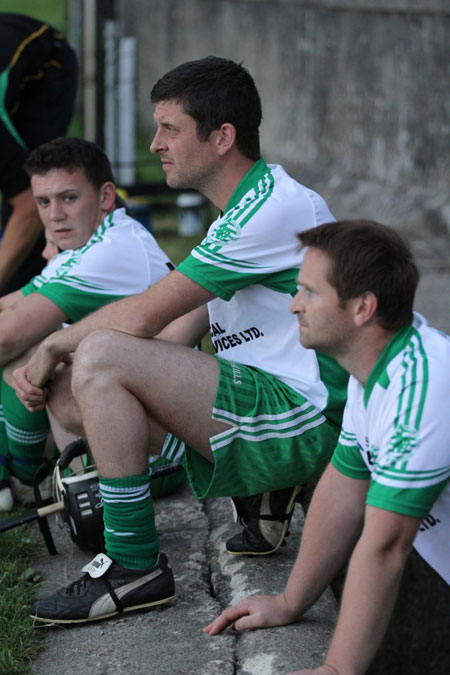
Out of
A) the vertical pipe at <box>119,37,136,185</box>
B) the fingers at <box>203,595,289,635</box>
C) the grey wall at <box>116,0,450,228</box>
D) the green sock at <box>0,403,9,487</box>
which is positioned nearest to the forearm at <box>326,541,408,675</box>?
the fingers at <box>203,595,289,635</box>

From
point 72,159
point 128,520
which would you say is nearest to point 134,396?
point 128,520

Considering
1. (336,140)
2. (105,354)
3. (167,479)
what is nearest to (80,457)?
(167,479)

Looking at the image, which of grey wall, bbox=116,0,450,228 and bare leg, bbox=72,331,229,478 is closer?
bare leg, bbox=72,331,229,478

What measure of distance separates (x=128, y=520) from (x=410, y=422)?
1.12 metres

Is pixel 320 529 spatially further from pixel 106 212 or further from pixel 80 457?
pixel 106 212

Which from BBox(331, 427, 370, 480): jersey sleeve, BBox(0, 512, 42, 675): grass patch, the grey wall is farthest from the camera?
the grey wall

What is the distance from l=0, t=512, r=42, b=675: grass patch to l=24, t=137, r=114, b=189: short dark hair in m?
1.37

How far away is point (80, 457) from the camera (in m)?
3.96

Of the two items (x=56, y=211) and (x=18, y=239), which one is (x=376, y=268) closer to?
(x=56, y=211)

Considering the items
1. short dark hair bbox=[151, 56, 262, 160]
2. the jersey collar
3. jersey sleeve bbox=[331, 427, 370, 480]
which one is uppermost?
short dark hair bbox=[151, 56, 262, 160]

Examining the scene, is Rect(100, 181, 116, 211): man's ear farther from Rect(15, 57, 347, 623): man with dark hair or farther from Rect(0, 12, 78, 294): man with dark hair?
Rect(0, 12, 78, 294): man with dark hair

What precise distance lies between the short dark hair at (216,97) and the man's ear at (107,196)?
771 millimetres

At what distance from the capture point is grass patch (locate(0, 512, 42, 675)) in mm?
2979

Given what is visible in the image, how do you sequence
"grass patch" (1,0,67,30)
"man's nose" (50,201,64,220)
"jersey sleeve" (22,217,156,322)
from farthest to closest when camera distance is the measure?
"grass patch" (1,0,67,30) → "man's nose" (50,201,64,220) → "jersey sleeve" (22,217,156,322)
